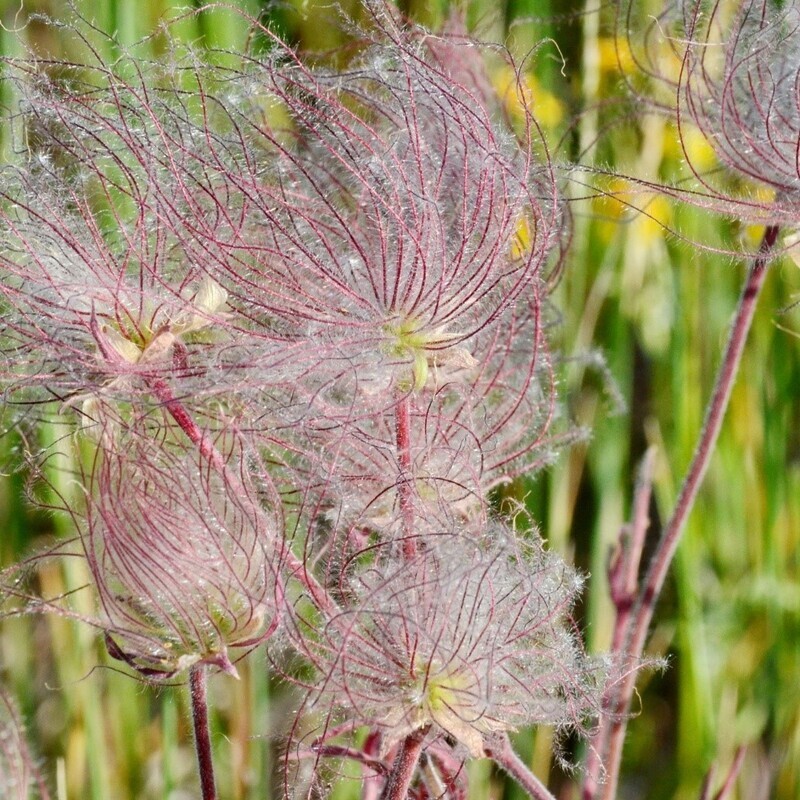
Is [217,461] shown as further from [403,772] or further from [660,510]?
[660,510]

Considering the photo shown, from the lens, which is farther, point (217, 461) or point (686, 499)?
point (686, 499)

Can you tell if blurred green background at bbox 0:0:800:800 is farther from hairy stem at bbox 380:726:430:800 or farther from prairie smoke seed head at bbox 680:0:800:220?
hairy stem at bbox 380:726:430:800

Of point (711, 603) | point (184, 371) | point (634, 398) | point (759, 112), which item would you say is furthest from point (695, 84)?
point (634, 398)

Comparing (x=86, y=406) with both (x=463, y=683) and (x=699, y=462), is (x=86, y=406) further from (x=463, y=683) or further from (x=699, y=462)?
(x=699, y=462)

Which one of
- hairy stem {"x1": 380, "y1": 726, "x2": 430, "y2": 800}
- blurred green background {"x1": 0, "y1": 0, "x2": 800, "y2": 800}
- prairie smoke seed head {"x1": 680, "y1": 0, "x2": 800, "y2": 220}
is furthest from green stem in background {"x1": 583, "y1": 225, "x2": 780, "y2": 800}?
blurred green background {"x1": 0, "y1": 0, "x2": 800, "y2": 800}

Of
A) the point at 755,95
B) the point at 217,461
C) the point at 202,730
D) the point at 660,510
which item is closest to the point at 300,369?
the point at 217,461
